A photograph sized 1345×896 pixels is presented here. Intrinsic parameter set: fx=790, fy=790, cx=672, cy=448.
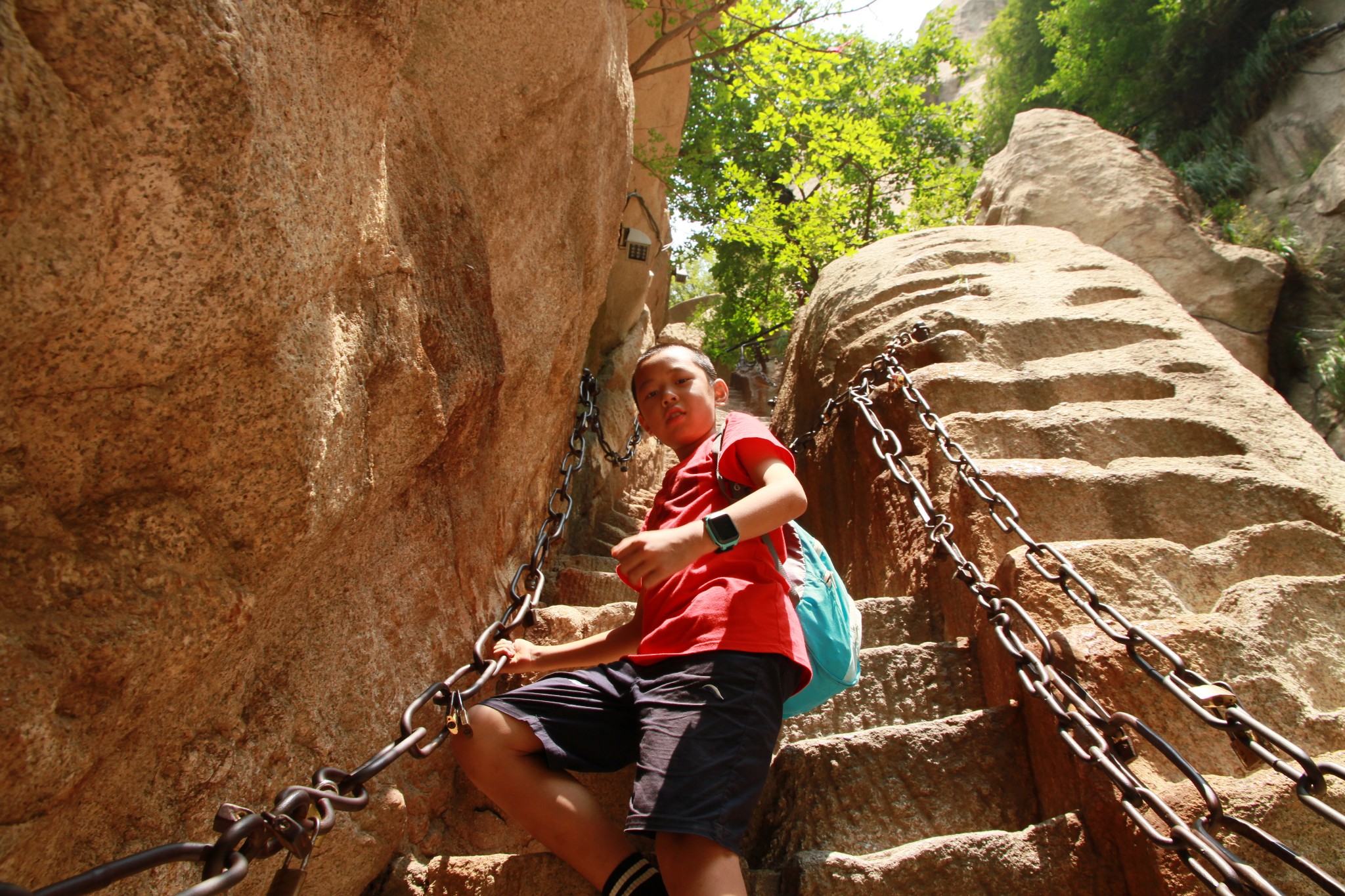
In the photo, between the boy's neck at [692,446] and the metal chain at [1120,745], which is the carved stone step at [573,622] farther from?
the metal chain at [1120,745]

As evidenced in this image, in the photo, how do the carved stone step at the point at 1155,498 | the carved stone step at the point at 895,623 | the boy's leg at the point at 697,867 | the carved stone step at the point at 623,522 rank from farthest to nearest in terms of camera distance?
the carved stone step at the point at 623,522, the carved stone step at the point at 895,623, the carved stone step at the point at 1155,498, the boy's leg at the point at 697,867

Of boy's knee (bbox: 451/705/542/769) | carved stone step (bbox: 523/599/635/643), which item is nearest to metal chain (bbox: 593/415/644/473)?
carved stone step (bbox: 523/599/635/643)

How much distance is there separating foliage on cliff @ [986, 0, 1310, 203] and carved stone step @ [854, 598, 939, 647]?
976cm

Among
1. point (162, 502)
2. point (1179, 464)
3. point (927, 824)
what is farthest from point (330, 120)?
point (1179, 464)

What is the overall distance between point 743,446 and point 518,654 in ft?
2.39

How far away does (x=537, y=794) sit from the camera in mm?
1609

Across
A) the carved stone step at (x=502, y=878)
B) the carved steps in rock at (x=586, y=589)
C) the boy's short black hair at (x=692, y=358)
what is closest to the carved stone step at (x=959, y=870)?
the carved stone step at (x=502, y=878)

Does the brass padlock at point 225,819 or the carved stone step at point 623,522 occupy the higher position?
the brass padlock at point 225,819

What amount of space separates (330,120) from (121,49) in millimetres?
448

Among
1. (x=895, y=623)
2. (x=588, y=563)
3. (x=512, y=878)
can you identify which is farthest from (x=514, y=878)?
(x=588, y=563)

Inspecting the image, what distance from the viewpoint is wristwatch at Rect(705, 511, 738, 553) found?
154cm

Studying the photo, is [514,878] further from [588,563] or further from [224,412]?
[588,563]

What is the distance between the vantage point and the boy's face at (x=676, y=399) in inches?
85.6

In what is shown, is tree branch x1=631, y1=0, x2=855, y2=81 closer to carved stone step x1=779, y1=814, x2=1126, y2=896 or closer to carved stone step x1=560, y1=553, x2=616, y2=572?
carved stone step x1=560, y1=553, x2=616, y2=572
